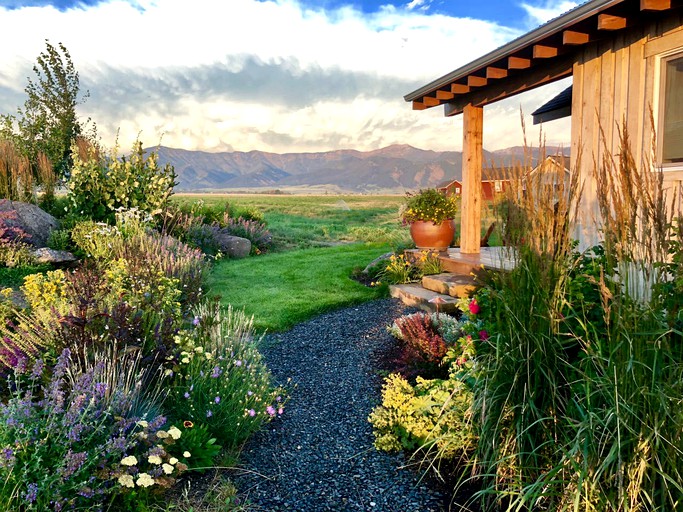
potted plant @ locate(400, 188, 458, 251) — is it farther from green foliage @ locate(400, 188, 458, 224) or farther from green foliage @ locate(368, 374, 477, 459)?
green foliage @ locate(368, 374, 477, 459)

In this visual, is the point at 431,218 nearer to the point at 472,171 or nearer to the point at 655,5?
the point at 472,171

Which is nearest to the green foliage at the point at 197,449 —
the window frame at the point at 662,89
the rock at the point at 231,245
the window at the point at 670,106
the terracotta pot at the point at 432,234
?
the window frame at the point at 662,89

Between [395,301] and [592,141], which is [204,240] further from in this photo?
[592,141]

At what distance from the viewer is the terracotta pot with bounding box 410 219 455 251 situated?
7.54 metres

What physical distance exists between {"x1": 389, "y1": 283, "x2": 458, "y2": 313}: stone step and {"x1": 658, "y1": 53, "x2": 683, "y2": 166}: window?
97.5 inches

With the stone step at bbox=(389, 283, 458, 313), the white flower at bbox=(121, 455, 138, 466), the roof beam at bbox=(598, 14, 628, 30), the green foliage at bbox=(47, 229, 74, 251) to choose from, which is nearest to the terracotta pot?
the stone step at bbox=(389, 283, 458, 313)

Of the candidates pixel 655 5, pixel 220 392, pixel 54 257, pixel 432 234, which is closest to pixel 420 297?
pixel 432 234

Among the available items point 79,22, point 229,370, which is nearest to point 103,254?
point 79,22

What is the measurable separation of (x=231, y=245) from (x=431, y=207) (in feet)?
18.4

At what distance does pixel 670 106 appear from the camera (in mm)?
4734

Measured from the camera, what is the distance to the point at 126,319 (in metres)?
3.42

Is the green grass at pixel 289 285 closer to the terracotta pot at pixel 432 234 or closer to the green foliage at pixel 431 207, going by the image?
the terracotta pot at pixel 432 234

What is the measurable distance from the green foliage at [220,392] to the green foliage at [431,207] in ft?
14.2

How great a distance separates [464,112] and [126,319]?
5291mm
